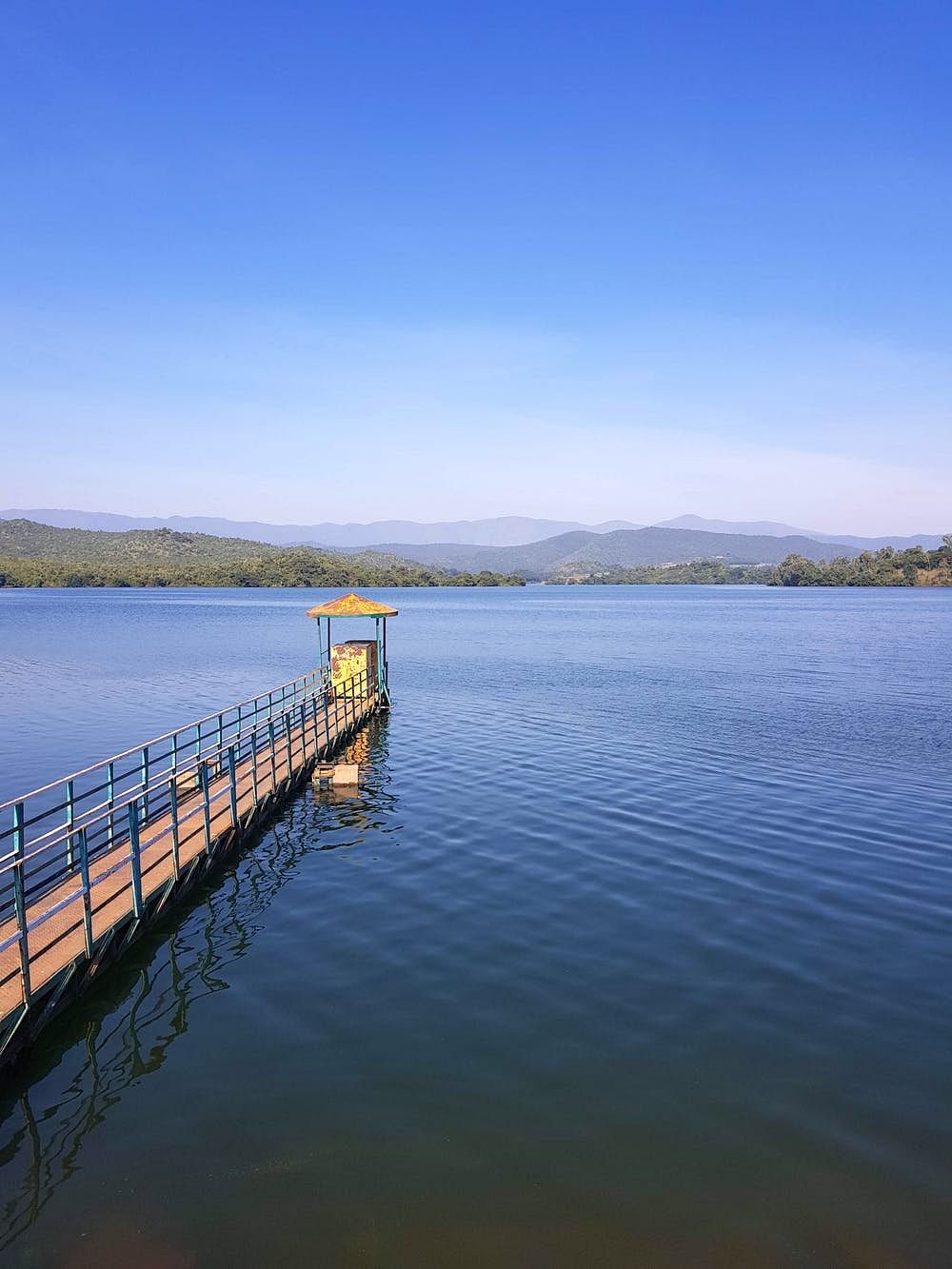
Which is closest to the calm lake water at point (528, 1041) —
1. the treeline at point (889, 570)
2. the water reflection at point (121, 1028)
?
the water reflection at point (121, 1028)

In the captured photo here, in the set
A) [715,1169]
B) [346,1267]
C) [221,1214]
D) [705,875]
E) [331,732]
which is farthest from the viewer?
[331,732]

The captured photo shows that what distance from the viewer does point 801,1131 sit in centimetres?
714

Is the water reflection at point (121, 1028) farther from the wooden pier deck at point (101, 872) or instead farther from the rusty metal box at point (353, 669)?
the rusty metal box at point (353, 669)

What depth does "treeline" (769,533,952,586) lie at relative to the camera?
174 metres

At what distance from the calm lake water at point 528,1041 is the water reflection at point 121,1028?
0.11ft

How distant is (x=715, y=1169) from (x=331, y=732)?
690 inches

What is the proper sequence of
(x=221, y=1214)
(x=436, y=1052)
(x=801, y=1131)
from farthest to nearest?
(x=436, y=1052) < (x=801, y=1131) < (x=221, y=1214)

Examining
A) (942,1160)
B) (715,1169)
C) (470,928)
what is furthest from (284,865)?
(942,1160)

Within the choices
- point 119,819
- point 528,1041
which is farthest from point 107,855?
point 528,1041

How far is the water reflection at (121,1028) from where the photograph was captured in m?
6.73

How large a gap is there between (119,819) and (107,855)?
1810 mm

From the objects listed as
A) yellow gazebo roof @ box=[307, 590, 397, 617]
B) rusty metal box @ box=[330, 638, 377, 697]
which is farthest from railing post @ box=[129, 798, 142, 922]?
rusty metal box @ box=[330, 638, 377, 697]

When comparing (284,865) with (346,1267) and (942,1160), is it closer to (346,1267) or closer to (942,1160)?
(346,1267)

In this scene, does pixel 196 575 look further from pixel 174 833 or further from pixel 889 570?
pixel 174 833
